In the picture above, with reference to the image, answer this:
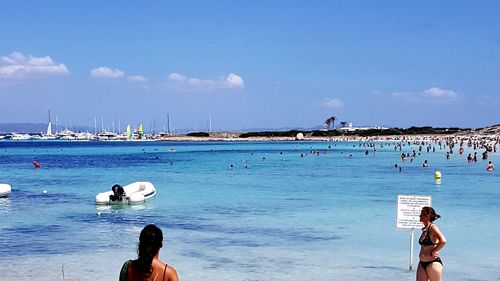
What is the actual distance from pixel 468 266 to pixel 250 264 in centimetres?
526

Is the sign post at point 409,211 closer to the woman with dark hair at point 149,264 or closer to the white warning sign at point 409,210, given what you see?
the white warning sign at point 409,210

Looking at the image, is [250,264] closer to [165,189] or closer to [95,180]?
[165,189]

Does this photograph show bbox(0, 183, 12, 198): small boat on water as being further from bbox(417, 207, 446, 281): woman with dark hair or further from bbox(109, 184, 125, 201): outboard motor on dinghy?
bbox(417, 207, 446, 281): woman with dark hair

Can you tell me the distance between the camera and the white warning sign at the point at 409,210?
11875 mm

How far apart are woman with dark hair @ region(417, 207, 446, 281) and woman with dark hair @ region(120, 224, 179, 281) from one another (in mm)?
5045

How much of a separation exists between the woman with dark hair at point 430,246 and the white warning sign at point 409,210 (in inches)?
110

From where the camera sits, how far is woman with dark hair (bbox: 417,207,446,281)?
28.9 feet

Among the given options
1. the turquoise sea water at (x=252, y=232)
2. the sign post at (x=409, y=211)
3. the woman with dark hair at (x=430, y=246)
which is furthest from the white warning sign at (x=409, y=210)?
the woman with dark hair at (x=430, y=246)

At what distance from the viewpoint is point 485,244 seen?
17562mm

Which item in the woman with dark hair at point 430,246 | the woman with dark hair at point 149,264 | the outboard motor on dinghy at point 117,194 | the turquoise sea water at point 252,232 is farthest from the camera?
the outboard motor on dinghy at point 117,194

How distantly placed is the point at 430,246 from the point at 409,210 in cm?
301

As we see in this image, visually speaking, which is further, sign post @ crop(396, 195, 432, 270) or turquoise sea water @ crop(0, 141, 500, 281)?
turquoise sea water @ crop(0, 141, 500, 281)

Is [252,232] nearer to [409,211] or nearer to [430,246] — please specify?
[409,211]

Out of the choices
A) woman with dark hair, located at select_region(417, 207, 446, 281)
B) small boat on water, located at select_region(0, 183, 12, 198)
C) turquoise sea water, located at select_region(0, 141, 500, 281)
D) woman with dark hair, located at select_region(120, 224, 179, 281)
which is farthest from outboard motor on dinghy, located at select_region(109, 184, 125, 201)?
woman with dark hair, located at select_region(120, 224, 179, 281)
